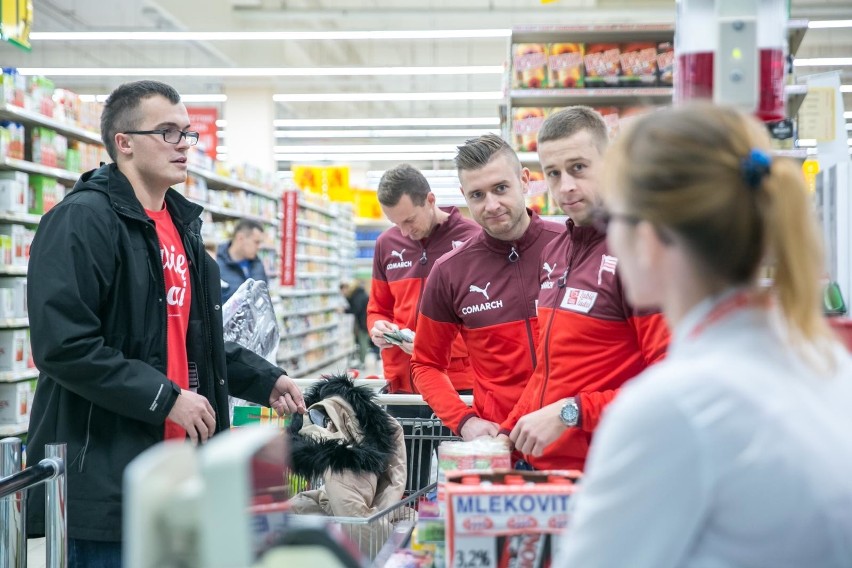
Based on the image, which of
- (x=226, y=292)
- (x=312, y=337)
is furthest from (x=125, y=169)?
(x=312, y=337)

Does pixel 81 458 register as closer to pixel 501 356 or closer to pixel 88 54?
pixel 501 356

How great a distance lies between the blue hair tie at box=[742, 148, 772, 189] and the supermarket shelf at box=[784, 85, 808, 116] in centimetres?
501

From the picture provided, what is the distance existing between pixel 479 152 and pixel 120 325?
3.78 ft

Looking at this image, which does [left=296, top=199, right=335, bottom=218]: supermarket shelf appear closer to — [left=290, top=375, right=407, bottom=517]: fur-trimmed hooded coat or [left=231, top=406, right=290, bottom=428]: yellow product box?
[left=231, top=406, right=290, bottom=428]: yellow product box

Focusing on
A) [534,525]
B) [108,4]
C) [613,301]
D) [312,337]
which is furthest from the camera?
[312,337]

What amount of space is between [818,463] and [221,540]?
60 centimetres

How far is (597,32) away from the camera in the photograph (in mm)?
5957

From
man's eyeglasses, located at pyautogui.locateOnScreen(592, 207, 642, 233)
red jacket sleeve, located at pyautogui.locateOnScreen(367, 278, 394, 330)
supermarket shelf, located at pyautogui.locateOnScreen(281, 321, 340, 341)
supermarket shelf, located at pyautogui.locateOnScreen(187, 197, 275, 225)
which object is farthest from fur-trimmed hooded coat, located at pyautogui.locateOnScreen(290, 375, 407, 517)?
supermarket shelf, located at pyautogui.locateOnScreen(281, 321, 340, 341)

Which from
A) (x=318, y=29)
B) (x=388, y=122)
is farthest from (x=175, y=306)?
(x=388, y=122)

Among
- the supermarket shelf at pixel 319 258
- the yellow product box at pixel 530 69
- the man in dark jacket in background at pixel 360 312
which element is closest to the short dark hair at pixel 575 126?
the yellow product box at pixel 530 69

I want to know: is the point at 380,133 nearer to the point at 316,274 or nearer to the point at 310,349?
the point at 316,274

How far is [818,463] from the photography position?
901 millimetres

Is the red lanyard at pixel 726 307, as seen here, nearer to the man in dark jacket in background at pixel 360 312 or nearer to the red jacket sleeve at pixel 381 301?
the red jacket sleeve at pixel 381 301

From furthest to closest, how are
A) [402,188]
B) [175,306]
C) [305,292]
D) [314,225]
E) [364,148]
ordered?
[364,148] → [314,225] → [305,292] → [402,188] → [175,306]
